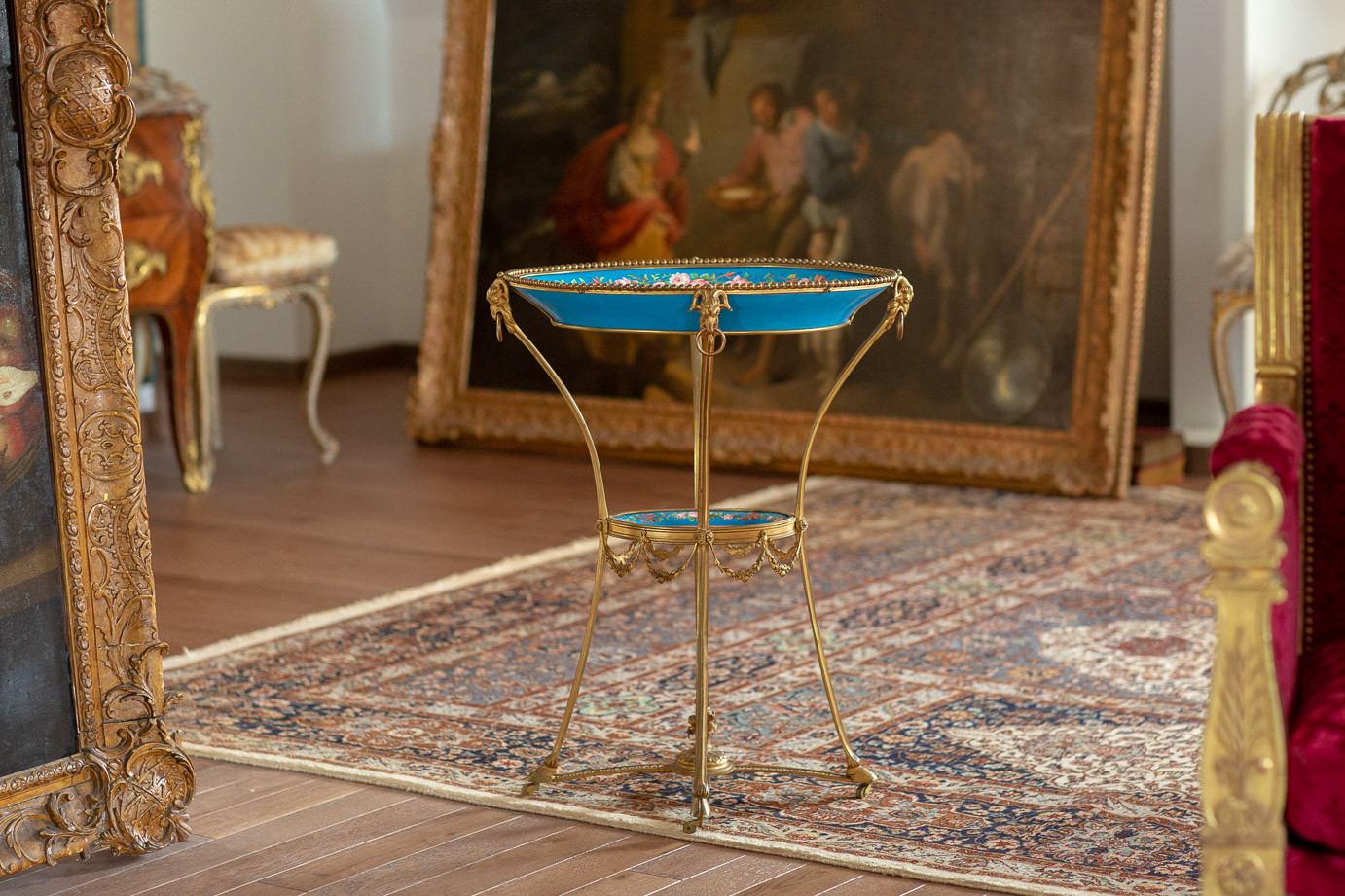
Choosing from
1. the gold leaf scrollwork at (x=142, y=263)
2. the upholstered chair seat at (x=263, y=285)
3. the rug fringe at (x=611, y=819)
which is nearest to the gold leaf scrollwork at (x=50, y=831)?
the rug fringe at (x=611, y=819)

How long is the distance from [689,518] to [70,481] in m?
1.05

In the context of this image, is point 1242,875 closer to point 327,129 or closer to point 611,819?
point 611,819

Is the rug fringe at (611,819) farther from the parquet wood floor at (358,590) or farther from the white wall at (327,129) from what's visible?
the white wall at (327,129)

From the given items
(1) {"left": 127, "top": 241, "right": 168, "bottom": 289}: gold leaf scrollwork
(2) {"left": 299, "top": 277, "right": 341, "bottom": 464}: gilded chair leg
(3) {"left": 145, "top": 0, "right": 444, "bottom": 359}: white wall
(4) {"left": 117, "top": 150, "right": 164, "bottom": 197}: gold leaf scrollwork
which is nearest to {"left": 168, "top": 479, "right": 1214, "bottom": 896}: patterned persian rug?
(1) {"left": 127, "top": 241, "right": 168, "bottom": 289}: gold leaf scrollwork

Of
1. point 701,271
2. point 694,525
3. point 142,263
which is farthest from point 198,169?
point 694,525

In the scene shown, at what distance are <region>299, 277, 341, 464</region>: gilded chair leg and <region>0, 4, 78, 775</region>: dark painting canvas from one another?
152 inches

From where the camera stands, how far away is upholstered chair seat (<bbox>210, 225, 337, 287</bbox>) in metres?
6.35

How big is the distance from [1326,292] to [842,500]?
357 centimetres

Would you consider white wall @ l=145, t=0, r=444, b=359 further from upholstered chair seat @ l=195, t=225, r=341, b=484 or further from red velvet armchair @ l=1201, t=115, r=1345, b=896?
red velvet armchair @ l=1201, t=115, r=1345, b=896

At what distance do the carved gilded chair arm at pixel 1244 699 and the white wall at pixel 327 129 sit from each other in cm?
763

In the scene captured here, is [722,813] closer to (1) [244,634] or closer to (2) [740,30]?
(1) [244,634]

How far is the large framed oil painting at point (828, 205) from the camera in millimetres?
6090

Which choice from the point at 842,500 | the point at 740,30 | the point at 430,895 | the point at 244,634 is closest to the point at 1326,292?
the point at 430,895

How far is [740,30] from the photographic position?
6.65 metres
